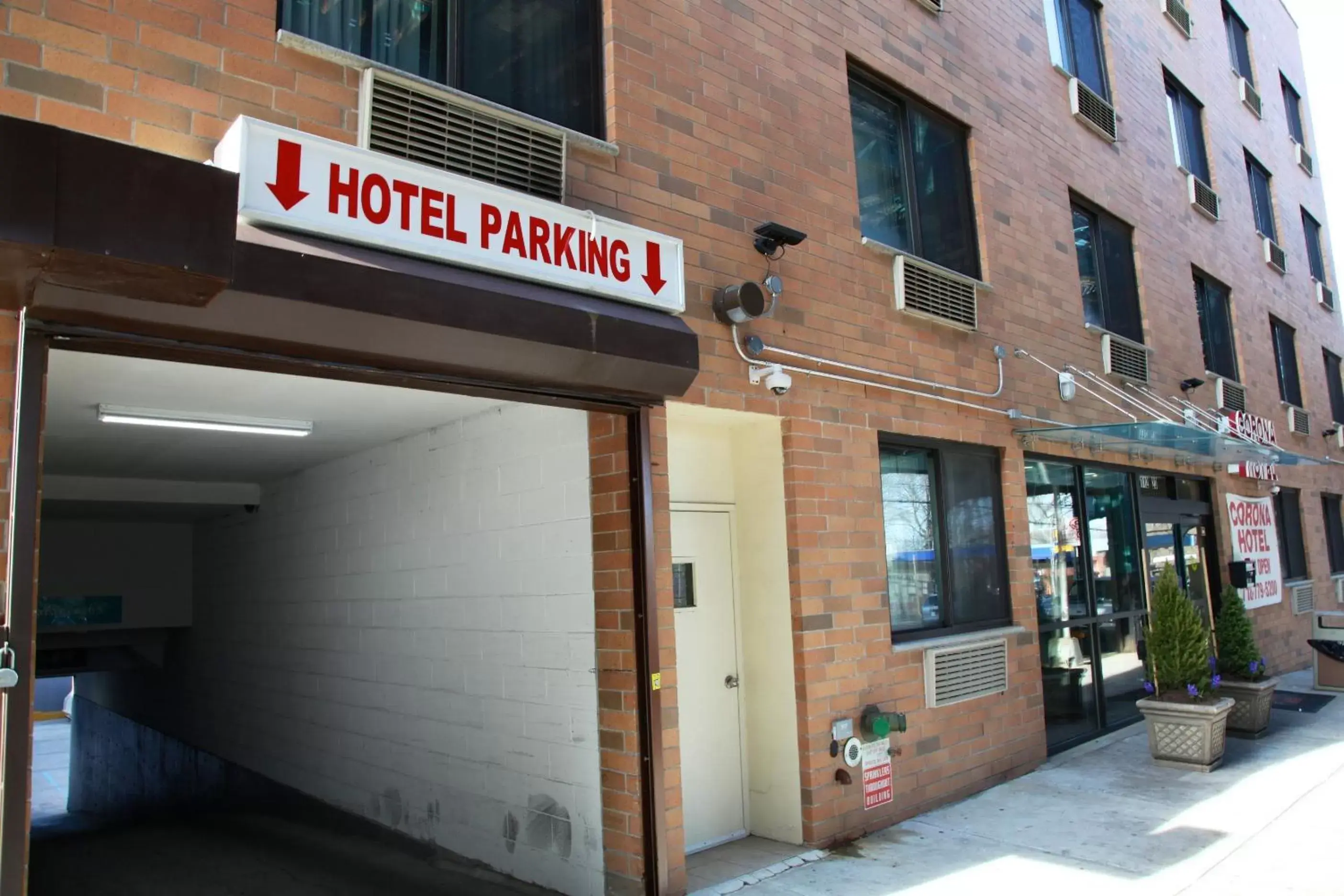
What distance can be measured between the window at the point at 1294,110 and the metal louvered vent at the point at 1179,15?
19.0 ft

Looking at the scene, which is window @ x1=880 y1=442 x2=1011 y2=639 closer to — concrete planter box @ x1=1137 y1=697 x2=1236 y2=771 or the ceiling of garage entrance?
concrete planter box @ x1=1137 y1=697 x2=1236 y2=771

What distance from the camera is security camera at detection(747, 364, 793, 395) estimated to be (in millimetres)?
5613

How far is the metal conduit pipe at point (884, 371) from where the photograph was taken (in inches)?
228

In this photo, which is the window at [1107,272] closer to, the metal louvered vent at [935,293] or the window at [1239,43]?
the metal louvered vent at [935,293]

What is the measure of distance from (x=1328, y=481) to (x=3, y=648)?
18.2 m

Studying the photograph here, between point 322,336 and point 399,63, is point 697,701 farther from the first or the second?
point 399,63

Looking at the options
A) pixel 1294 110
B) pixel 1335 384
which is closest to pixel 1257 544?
pixel 1335 384

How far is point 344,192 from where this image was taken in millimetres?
3768

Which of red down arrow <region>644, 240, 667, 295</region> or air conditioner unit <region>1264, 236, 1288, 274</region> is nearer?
red down arrow <region>644, 240, 667, 295</region>

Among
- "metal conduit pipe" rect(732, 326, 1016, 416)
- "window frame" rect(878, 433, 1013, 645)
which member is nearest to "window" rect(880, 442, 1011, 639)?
"window frame" rect(878, 433, 1013, 645)

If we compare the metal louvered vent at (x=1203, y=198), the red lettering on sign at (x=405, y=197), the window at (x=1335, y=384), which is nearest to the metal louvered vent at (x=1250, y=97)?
the metal louvered vent at (x=1203, y=198)

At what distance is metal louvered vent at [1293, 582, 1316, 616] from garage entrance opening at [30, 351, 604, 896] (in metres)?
12.5

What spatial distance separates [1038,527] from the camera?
8375mm

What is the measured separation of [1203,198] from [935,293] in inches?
310
